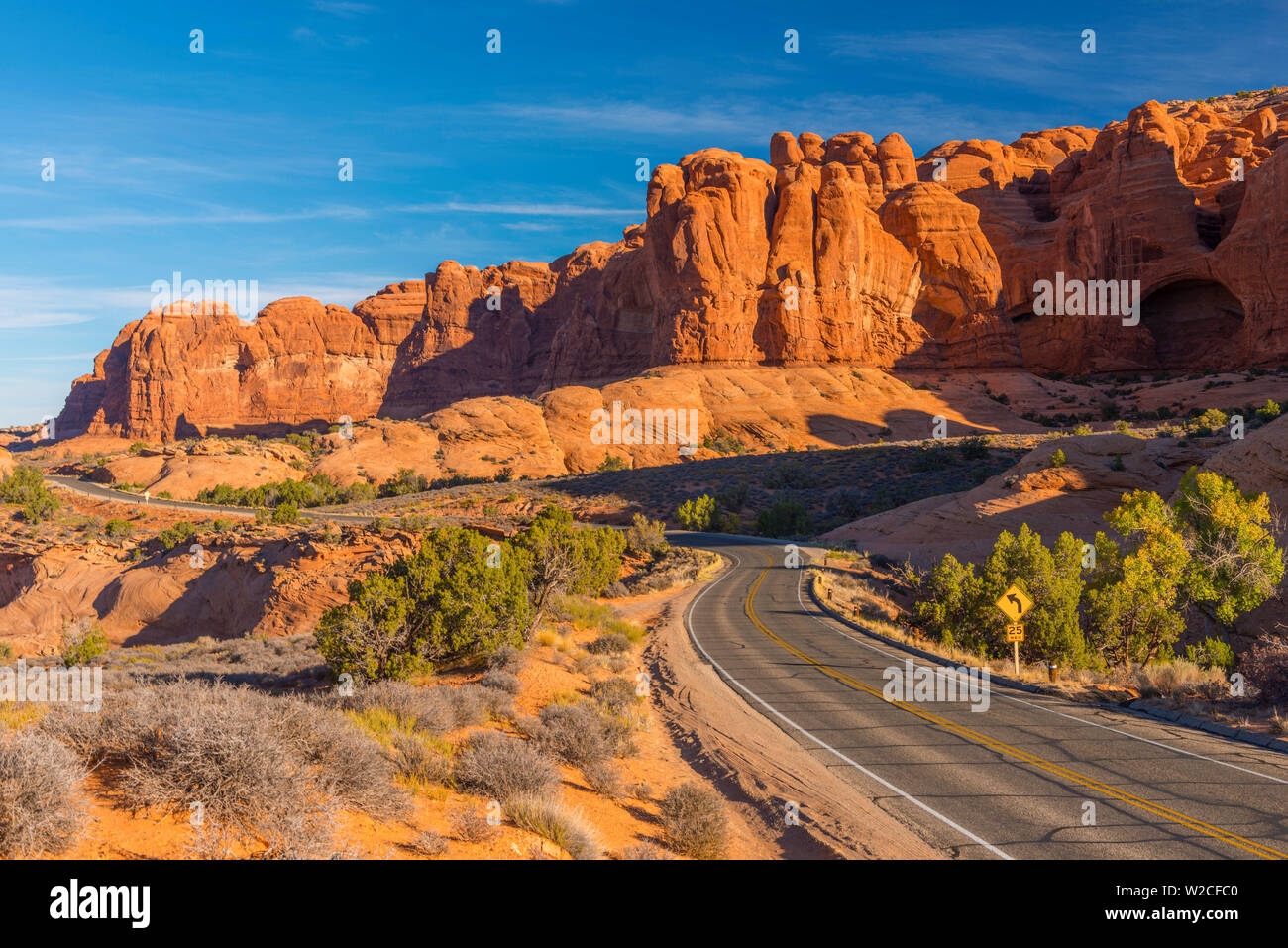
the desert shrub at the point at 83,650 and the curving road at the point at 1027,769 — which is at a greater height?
the curving road at the point at 1027,769

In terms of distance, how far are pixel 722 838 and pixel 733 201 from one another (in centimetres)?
8382

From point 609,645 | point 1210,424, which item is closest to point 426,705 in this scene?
point 609,645

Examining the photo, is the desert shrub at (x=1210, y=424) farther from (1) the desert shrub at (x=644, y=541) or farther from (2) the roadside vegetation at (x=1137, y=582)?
(1) the desert shrub at (x=644, y=541)

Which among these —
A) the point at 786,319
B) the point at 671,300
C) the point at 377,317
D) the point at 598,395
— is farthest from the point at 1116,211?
the point at 377,317

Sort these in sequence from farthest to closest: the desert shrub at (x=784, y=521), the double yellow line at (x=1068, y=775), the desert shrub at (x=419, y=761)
Answer: the desert shrub at (x=784, y=521)
the desert shrub at (x=419, y=761)
the double yellow line at (x=1068, y=775)

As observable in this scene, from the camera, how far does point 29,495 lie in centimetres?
4750

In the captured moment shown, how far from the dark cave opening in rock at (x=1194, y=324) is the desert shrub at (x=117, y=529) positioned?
312 ft

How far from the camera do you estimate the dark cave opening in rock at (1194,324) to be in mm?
77562

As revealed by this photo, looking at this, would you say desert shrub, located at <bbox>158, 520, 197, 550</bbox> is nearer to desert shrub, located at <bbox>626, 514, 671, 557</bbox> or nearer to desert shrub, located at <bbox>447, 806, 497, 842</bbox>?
desert shrub, located at <bbox>626, 514, 671, 557</bbox>

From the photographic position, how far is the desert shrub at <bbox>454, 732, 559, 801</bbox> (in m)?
8.34

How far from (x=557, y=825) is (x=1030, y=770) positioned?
681cm

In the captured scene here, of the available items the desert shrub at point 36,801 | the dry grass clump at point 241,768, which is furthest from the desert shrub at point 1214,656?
the desert shrub at point 36,801

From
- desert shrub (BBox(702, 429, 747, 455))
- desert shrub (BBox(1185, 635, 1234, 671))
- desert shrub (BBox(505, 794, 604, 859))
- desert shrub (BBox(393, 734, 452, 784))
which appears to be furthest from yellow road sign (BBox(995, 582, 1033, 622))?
desert shrub (BBox(702, 429, 747, 455))

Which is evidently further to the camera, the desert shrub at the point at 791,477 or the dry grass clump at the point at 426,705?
the desert shrub at the point at 791,477
